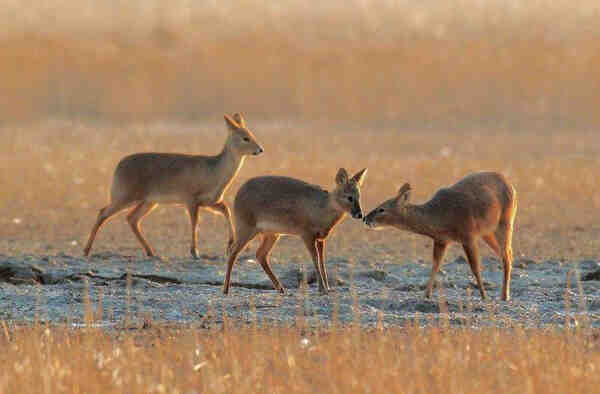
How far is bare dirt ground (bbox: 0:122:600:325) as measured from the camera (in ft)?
36.0

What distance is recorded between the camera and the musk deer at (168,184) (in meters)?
15.8

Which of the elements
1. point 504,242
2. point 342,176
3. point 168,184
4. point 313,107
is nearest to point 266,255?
point 342,176

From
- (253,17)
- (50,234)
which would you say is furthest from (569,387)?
(253,17)

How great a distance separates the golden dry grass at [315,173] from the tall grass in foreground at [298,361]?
6210 millimetres

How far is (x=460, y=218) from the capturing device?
11719 millimetres

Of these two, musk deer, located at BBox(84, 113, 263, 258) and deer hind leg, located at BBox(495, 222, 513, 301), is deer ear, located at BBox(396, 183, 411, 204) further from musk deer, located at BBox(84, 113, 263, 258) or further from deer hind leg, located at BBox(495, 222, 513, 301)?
musk deer, located at BBox(84, 113, 263, 258)

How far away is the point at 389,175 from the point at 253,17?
26101mm

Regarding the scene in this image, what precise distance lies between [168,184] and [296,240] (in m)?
2.32

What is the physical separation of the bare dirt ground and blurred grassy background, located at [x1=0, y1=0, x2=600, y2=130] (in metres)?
1.88

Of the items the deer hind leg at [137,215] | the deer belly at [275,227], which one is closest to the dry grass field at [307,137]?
the deer hind leg at [137,215]

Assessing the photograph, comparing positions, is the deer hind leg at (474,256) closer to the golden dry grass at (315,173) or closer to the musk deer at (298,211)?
the musk deer at (298,211)

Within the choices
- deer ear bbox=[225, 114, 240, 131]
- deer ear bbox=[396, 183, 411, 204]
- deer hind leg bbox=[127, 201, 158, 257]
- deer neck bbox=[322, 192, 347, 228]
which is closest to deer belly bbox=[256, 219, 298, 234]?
deer neck bbox=[322, 192, 347, 228]

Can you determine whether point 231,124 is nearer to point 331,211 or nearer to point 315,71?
point 331,211

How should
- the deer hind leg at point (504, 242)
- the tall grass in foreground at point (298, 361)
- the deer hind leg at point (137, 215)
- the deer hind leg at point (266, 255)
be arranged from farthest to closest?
1. the deer hind leg at point (137, 215)
2. the deer hind leg at point (266, 255)
3. the deer hind leg at point (504, 242)
4. the tall grass in foreground at point (298, 361)
